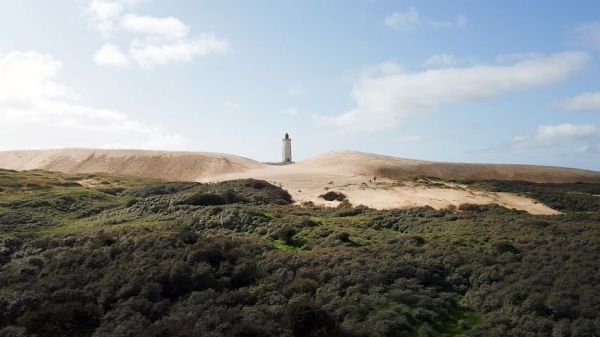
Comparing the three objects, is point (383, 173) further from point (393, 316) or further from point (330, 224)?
point (393, 316)

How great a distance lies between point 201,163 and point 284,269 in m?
61.9

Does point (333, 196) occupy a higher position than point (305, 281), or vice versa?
point (333, 196)

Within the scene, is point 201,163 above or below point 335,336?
above

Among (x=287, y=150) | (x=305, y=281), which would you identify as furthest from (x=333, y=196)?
(x=287, y=150)

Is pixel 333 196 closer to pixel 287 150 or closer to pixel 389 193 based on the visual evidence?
pixel 389 193

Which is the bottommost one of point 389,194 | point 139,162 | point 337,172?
point 389,194

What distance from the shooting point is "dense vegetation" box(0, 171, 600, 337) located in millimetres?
12414

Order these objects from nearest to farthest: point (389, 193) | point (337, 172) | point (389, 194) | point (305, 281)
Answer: point (305, 281)
point (389, 194)
point (389, 193)
point (337, 172)

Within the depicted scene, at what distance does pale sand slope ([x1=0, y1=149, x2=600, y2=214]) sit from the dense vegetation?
603 inches

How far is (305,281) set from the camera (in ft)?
49.1

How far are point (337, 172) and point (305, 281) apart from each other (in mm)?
47043

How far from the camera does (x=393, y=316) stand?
13.0 metres

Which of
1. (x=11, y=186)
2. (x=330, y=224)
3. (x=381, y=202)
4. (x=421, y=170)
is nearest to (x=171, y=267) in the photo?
(x=330, y=224)

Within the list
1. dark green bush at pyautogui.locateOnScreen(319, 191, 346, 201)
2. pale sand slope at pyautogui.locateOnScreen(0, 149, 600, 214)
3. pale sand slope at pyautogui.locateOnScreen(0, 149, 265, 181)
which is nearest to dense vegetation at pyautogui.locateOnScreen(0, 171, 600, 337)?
pale sand slope at pyautogui.locateOnScreen(0, 149, 600, 214)
